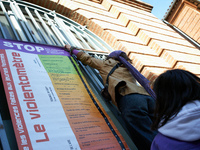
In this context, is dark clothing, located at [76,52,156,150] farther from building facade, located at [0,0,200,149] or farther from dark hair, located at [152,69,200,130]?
building facade, located at [0,0,200,149]

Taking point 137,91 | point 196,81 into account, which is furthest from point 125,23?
point 196,81

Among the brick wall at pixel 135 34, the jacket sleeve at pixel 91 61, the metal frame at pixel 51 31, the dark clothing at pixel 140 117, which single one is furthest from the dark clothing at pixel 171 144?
the brick wall at pixel 135 34

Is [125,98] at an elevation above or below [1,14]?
above

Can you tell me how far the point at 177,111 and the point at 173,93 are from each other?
131 millimetres

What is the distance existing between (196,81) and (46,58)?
1961 millimetres

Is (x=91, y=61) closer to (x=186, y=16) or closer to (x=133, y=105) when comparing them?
(x=133, y=105)

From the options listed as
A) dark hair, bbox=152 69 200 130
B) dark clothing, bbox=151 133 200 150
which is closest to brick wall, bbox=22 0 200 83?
dark hair, bbox=152 69 200 130

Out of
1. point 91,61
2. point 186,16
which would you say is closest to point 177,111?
point 91,61

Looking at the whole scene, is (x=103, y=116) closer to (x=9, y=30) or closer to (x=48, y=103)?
(x=48, y=103)

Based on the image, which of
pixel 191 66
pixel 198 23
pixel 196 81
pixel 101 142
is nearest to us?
pixel 196 81

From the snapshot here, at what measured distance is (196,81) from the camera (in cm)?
121

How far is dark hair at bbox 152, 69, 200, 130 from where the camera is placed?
1.15m

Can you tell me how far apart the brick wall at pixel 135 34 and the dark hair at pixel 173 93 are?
2249mm

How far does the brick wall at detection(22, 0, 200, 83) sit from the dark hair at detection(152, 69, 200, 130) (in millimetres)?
2249
